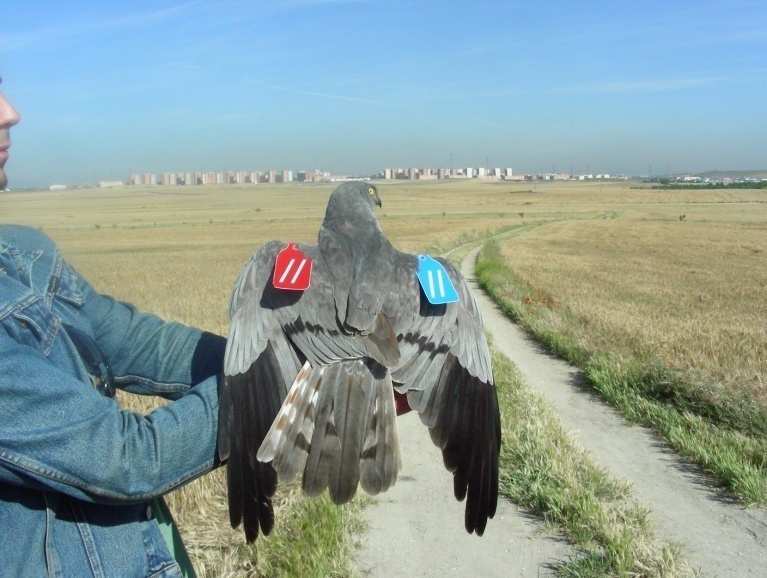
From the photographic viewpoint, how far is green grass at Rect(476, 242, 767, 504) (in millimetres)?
6712

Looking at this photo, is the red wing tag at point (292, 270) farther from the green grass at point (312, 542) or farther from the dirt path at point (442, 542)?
the dirt path at point (442, 542)

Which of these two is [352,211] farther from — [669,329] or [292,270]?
[669,329]

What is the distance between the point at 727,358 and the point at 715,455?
167 inches

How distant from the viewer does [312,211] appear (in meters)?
75.6

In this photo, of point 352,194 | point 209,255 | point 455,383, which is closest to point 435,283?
point 455,383

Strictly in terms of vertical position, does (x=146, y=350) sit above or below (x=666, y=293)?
above

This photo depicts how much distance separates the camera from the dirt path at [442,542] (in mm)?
5082

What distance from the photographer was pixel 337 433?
2.51 meters

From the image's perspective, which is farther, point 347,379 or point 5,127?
point 347,379

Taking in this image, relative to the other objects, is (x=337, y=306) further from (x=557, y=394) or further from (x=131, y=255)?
(x=131, y=255)

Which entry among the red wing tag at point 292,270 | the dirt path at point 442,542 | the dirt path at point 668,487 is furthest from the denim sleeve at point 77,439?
the dirt path at point 668,487

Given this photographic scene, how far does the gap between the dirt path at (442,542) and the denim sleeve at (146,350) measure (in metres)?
2.93

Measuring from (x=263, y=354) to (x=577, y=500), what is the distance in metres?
3.87

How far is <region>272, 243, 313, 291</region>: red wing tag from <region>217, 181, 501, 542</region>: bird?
12 millimetres
